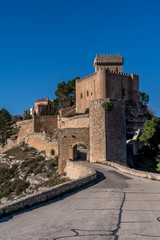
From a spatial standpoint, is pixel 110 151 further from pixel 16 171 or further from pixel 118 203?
pixel 16 171

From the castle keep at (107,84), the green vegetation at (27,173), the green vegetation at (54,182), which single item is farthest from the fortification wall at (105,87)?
the green vegetation at (54,182)

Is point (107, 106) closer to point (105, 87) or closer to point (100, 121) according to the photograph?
point (100, 121)

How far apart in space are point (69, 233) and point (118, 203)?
3039 mm

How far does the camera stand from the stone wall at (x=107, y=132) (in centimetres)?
1969

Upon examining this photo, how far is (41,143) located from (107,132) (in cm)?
1745

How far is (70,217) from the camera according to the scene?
653 cm

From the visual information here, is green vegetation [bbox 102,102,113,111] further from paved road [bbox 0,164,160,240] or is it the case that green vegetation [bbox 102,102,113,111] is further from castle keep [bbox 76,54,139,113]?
castle keep [bbox 76,54,139,113]

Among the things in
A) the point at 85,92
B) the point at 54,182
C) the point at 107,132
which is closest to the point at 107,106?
the point at 107,132

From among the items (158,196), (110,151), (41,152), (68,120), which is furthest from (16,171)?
(158,196)

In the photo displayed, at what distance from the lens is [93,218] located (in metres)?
6.32

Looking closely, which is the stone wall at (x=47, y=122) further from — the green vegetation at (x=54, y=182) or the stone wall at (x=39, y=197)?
the stone wall at (x=39, y=197)

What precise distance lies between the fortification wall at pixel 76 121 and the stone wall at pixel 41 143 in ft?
15.8

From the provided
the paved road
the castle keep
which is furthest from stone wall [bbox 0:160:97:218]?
the castle keep

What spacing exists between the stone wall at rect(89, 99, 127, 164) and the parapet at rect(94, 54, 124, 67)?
1058 inches
